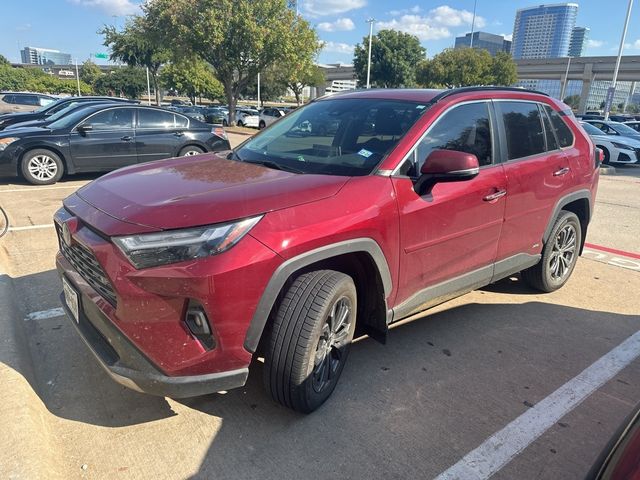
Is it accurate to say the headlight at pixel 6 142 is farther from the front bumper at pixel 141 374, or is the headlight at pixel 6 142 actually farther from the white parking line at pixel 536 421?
the white parking line at pixel 536 421

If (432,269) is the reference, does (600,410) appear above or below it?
below

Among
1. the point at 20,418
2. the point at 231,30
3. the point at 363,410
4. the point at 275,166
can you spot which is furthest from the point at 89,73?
the point at 363,410

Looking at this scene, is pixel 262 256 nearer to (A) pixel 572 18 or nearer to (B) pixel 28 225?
(B) pixel 28 225

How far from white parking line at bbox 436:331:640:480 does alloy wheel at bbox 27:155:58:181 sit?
897cm

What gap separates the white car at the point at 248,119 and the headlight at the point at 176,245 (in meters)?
31.6

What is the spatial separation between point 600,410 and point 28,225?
6541 mm

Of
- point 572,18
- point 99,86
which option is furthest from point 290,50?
point 572,18

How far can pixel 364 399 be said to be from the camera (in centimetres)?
296

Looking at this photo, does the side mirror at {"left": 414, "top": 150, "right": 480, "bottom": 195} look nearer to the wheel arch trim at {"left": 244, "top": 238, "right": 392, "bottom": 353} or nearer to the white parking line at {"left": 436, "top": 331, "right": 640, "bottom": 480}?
the wheel arch trim at {"left": 244, "top": 238, "right": 392, "bottom": 353}

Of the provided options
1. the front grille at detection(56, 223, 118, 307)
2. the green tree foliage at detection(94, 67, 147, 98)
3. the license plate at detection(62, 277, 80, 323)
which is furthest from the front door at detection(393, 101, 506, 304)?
the green tree foliage at detection(94, 67, 147, 98)

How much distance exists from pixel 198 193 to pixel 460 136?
1920mm

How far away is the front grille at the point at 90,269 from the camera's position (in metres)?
2.38

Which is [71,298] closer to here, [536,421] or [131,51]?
[536,421]

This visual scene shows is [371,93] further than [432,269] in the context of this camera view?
Yes
